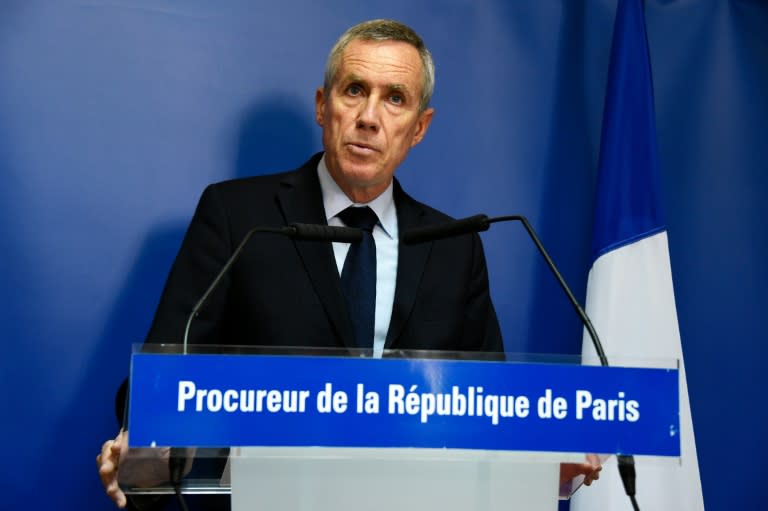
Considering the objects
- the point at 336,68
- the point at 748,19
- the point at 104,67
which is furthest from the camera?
the point at 748,19

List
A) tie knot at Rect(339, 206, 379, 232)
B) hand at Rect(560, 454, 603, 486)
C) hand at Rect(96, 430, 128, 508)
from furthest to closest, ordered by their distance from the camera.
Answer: tie knot at Rect(339, 206, 379, 232) → hand at Rect(96, 430, 128, 508) → hand at Rect(560, 454, 603, 486)

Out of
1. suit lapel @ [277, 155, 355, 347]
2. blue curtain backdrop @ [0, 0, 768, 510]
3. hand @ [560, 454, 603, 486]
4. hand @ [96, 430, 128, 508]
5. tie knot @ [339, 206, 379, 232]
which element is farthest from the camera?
blue curtain backdrop @ [0, 0, 768, 510]

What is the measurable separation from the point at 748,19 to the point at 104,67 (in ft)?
6.10

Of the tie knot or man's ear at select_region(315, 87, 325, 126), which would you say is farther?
man's ear at select_region(315, 87, 325, 126)

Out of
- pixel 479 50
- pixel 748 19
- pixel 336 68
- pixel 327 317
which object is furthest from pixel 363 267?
pixel 748 19

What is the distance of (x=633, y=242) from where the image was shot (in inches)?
102

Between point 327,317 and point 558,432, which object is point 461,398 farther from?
point 327,317

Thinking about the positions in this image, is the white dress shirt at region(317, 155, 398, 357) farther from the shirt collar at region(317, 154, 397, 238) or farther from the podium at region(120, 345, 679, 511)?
the podium at region(120, 345, 679, 511)

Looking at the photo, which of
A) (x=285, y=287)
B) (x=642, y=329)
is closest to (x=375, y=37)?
(x=285, y=287)

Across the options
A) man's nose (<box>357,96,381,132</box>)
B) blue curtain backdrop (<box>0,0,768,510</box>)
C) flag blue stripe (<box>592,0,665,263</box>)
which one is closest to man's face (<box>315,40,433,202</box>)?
man's nose (<box>357,96,381,132</box>)

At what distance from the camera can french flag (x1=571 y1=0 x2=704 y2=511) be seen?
253cm

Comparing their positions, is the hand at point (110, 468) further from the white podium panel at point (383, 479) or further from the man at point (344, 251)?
the man at point (344, 251)

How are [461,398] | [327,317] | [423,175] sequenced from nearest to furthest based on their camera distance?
1. [461,398]
2. [327,317]
3. [423,175]

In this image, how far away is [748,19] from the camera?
300 cm
